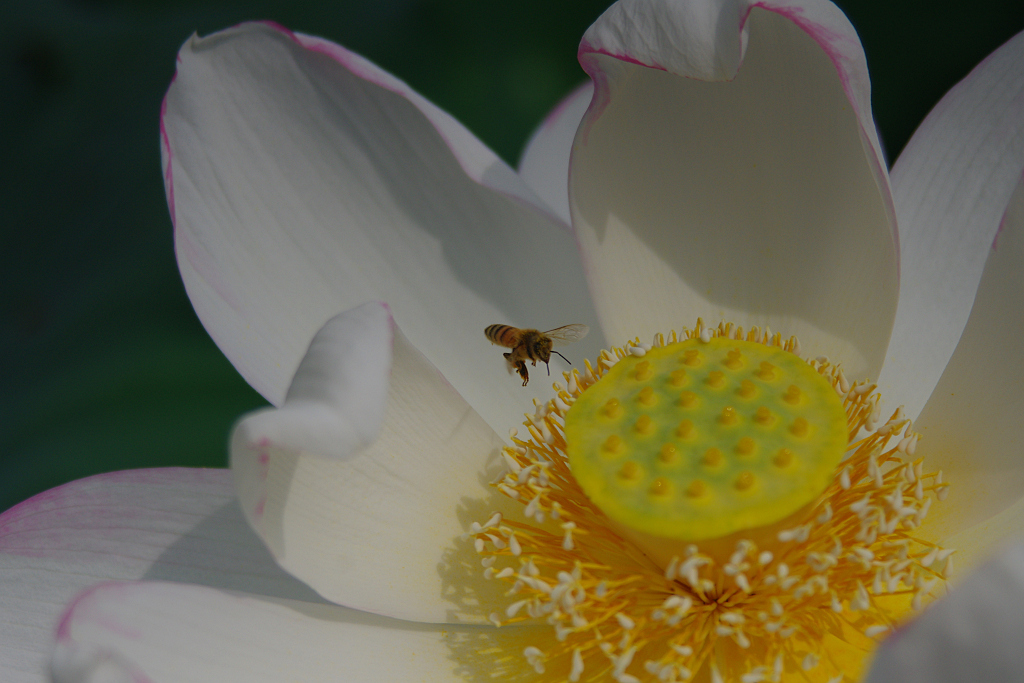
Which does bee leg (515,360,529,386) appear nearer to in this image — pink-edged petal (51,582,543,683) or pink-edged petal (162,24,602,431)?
pink-edged petal (162,24,602,431)

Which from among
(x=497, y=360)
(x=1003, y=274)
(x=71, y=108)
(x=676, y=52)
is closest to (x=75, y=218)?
(x=71, y=108)

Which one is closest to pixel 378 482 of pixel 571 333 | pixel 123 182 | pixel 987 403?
pixel 571 333

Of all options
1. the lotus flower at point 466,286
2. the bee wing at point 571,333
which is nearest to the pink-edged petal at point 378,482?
the lotus flower at point 466,286

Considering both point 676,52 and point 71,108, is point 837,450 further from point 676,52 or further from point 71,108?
point 71,108

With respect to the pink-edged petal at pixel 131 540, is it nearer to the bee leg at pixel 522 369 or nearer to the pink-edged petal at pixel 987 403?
the bee leg at pixel 522 369

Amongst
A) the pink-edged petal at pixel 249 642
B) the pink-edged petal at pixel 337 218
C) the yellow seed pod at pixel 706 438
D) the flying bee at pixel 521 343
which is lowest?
the pink-edged petal at pixel 249 642

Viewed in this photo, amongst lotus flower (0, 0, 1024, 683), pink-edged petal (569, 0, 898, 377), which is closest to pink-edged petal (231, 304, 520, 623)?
lotus flower (0, 0, 1024, 683)
